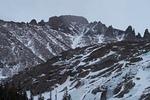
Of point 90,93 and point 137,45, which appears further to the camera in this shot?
point 137,45

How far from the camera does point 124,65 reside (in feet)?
541

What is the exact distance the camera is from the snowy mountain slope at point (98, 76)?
146m

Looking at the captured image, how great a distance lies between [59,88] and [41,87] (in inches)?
339

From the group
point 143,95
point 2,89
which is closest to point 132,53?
point 143,95

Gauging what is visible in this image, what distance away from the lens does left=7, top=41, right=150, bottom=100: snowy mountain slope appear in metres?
146

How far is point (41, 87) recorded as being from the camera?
169 metres

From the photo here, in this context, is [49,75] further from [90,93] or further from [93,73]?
[90,93]

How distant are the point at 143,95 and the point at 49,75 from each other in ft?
183

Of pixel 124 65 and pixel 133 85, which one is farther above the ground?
pixel 124 65

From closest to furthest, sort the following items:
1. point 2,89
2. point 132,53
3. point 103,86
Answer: point 2,89 < point 103,86 < point 132,53

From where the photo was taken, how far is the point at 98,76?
164250mm

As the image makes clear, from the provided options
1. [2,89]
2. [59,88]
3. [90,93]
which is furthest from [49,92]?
[2,89]

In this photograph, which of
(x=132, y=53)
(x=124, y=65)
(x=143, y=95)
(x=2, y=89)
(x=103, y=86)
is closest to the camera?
(x=2, y=89)

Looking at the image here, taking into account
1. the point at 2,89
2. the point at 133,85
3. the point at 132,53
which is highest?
the point at 132,53
